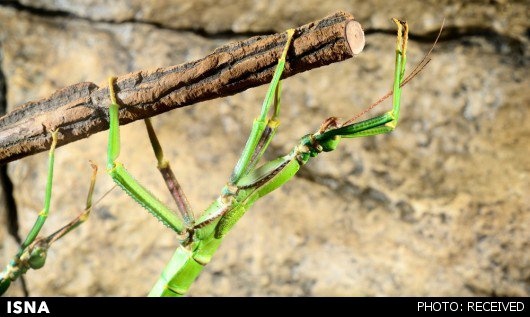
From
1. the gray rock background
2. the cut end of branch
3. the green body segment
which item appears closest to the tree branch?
the cut end of branch

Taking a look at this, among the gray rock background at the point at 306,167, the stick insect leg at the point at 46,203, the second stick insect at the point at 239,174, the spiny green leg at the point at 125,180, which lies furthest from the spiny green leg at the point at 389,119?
the gray rock background at the point at 306,167

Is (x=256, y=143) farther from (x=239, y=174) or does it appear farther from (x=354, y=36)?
(x=354, y=36)

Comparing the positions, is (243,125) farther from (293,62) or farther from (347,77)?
(293,62)

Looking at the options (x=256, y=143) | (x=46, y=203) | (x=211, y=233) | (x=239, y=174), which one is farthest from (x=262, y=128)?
(x=46, y=203)

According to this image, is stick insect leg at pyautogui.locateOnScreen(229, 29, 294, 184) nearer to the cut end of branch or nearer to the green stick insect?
the green stick insect

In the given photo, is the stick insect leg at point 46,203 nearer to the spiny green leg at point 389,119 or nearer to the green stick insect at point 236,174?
the green stick insect at point 236,174

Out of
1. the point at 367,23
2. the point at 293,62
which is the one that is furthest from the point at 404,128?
the point at 293,62
